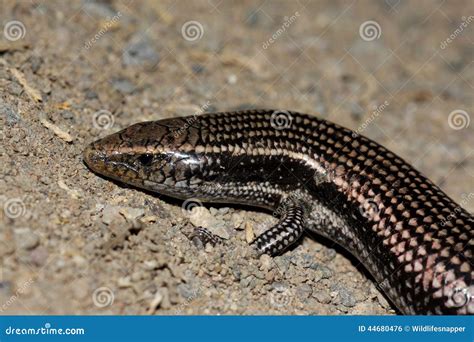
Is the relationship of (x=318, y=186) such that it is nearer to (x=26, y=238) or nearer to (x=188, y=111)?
(x=188, y=111)

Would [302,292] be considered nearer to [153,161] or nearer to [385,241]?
[385,241]

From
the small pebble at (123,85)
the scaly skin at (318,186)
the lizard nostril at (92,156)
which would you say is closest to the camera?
the scaly skin at (318,186)

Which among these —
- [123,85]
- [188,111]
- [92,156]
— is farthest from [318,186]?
[123,85]

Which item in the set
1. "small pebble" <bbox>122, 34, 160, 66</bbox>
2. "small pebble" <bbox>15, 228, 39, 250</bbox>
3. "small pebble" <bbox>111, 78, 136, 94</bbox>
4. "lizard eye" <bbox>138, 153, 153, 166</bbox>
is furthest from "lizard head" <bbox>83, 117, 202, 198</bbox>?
"small pebble" <bbox>122, 34, 160, 66</bbox>

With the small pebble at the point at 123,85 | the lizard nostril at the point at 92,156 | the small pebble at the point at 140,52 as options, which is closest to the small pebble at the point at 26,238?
the lizard nostril at the point at 92,156

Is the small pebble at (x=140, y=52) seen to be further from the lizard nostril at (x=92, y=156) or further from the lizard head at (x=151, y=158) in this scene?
the lizard nostril at (x=92, y=156)

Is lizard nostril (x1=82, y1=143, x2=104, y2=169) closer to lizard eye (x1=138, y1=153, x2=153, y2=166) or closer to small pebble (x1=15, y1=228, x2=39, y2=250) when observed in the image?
lizard eye (x1=138, y1=153, x2=153, y2=166)
